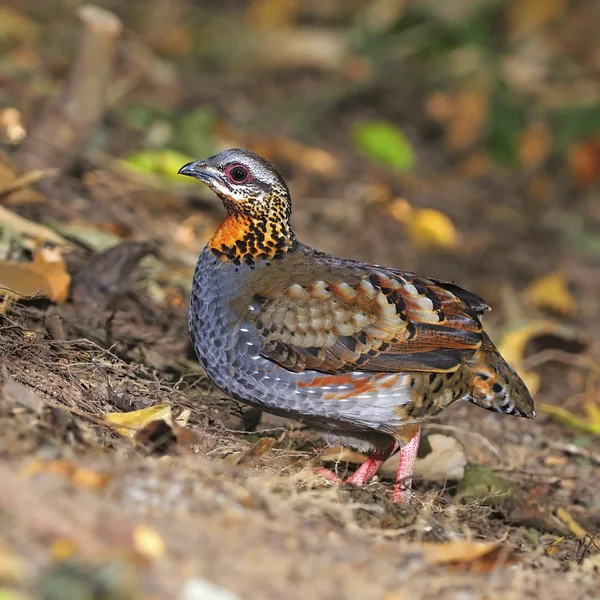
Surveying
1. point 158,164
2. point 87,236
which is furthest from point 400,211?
point 87,236

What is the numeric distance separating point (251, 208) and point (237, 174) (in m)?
0.18

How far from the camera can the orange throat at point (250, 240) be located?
5.12 m

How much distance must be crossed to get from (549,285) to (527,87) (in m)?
4.38

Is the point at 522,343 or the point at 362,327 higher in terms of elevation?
the point at 362,327

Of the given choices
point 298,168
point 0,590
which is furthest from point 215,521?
point 298,168

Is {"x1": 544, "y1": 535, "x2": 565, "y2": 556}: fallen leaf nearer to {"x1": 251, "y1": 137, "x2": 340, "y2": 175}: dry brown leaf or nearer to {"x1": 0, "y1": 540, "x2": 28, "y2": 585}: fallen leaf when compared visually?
{"x1": 0, "y1": 540, "x2": 28, "y2": 585}: fallen leaf

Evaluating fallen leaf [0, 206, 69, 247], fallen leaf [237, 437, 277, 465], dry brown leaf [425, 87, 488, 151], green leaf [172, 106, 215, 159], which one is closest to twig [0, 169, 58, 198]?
fallen leaf [0, 206, 69, 247]

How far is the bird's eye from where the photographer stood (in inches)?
203

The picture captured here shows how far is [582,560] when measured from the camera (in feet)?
14.3

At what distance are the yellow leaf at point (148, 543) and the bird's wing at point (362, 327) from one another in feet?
5.57

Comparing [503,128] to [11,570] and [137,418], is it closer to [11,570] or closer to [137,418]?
[137,418]

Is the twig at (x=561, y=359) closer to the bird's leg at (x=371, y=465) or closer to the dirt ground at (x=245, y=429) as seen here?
the dirt ground at (x=245, y=429)

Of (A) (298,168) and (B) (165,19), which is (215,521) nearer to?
(A) (298,168)

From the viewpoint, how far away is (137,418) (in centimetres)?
424
